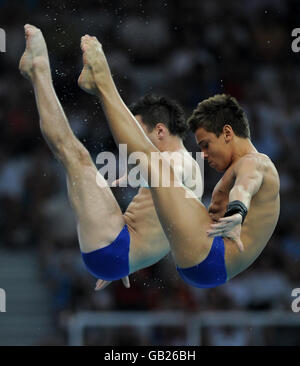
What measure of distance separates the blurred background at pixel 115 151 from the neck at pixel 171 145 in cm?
271

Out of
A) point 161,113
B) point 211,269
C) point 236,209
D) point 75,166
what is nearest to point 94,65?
point 75,166

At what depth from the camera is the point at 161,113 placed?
5738 mm

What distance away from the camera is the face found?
5.02m

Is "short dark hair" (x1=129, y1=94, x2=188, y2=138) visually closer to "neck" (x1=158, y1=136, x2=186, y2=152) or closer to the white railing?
"neck" (x1=158, y1=136, x2=186, y2=152)

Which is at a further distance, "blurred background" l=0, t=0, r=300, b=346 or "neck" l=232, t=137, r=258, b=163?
"blurred background" l=0, t=0, r=300, b=346

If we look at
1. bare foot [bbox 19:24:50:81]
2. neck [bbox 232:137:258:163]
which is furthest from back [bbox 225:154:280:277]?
bare foot [bbox 19:24:50:81]

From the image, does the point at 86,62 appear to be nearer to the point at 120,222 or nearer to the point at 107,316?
the point at 120,222

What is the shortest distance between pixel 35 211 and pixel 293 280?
311 centimetres

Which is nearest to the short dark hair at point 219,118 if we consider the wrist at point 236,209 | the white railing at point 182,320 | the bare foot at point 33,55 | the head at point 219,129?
the head at point 219,129

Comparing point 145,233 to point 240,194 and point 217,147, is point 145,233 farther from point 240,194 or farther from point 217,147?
point 240,194

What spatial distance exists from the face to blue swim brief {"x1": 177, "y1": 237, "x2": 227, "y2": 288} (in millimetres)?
500
